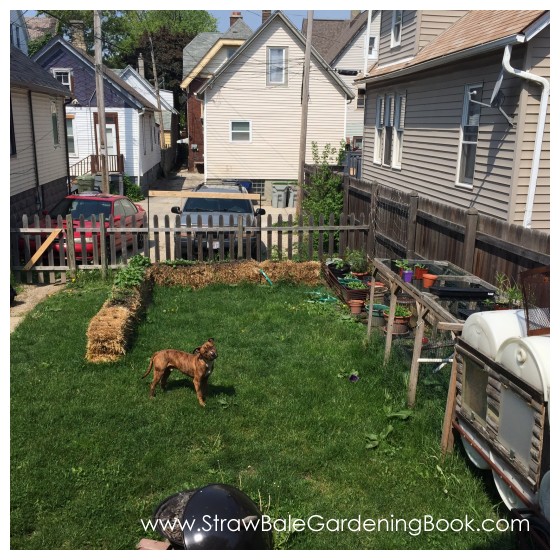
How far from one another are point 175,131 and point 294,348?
44.4 meters

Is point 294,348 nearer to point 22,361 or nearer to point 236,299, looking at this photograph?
point 236,299

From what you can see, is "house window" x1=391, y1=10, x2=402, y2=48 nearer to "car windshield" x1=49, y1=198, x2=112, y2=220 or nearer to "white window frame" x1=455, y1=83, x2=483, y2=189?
"white window frame" x1=455, y1=83, x2=483, y2=189

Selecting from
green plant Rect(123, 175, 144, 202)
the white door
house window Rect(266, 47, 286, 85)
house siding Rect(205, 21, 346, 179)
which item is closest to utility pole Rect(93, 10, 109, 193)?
green plant Rect(123, 175, 144, 202)

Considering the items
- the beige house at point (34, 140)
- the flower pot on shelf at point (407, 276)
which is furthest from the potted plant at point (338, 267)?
the beige house at point (34, 140)

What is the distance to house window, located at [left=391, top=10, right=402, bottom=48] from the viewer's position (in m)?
14.8

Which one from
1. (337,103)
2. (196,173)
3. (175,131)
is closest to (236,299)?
(337,103)

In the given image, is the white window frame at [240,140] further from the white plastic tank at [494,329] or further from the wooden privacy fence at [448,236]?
the white plastic tank at [494,329]

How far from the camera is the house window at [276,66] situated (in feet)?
89.5

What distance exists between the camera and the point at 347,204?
14.3m

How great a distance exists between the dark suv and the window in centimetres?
453

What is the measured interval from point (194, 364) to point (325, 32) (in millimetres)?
46090

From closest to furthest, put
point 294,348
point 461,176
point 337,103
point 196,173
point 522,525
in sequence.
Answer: point 522,525
point 294,348
point 461,176
point 337,103
point 196,173

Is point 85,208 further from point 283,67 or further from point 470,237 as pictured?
point 283,67

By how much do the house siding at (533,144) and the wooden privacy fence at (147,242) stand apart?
3698 millimetres
